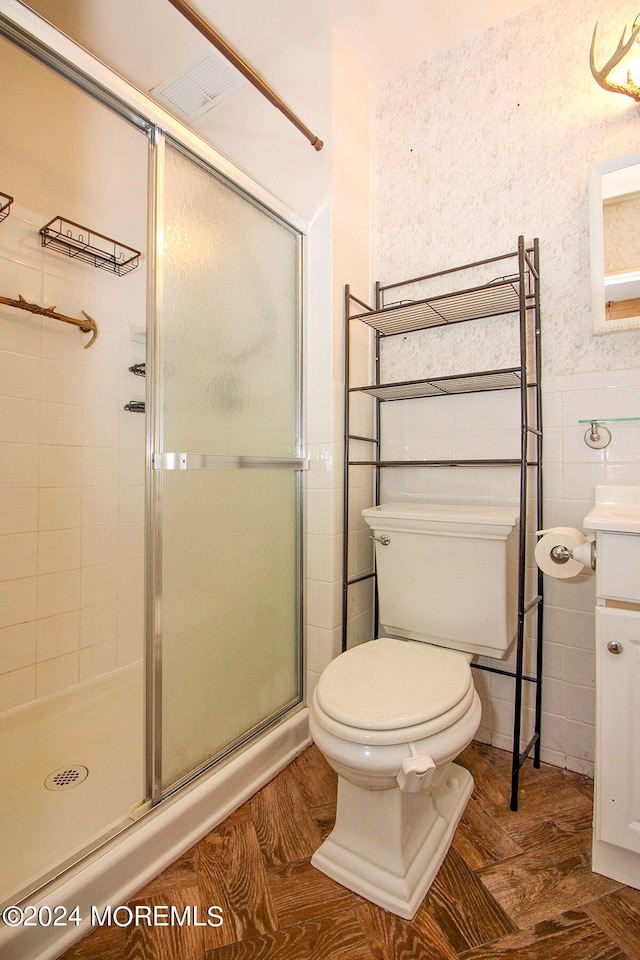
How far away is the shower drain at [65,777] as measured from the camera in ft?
4.20

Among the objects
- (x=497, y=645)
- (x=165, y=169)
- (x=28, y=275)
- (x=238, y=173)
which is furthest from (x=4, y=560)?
(x=497, y=645)

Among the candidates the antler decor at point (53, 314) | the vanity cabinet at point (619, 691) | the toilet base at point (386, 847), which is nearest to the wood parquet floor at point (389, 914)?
the toilet base at point (386, 847)

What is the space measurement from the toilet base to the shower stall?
0.35m

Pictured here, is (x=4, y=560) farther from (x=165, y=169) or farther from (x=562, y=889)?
(x=562, y=889)

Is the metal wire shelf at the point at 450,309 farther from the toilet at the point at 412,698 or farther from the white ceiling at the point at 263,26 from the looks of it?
the white ceiling at the point at 263,26

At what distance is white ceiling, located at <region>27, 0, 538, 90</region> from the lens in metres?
1.42

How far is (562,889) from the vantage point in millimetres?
980

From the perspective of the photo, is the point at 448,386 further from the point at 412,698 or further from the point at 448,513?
the point at 412,698

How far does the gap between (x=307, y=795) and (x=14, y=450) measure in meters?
1.48

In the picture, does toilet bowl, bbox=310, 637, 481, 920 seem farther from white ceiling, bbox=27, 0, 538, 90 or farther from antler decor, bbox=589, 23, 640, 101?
white ceiling, bbox=27, 0, 538, 90

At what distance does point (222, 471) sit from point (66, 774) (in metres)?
1.05

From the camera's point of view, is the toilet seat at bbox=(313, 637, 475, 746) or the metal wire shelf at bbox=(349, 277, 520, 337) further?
the metal wire shelf at bbox=(349, 277, 520, 337)

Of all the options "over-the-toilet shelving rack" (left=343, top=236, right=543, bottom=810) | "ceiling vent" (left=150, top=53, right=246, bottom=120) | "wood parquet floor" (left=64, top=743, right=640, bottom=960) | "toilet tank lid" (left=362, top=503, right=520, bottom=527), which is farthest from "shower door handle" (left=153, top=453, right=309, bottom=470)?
"ceiling vent" (left=150, top=53, right=246, bottom=120)

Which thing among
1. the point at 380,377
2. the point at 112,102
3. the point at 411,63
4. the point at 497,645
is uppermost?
the point at 411,63
